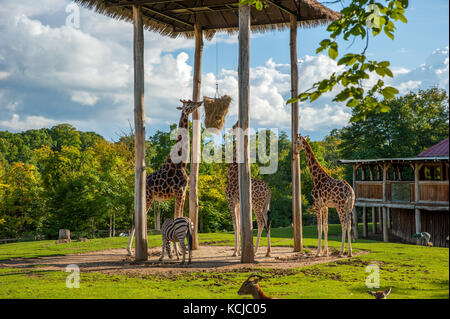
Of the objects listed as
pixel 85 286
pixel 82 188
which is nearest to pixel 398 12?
pixel 85 286

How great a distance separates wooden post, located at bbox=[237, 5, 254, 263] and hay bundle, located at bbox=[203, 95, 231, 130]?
243 cm

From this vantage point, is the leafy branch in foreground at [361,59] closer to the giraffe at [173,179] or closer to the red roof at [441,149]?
the red roof at [441,149]

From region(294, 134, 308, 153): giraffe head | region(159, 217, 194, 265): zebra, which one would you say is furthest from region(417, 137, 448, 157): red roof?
region(294, 134, 308, 153): giraffe head

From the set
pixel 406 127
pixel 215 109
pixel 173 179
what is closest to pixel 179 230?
pixel 173 179

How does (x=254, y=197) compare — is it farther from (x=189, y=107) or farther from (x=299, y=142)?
(x=189, y=107)

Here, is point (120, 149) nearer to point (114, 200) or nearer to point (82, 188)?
point (82, 188)

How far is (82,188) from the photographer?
29094 mm

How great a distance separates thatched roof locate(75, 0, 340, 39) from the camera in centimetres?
1276

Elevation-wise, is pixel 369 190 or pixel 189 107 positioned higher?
pixel 189 107

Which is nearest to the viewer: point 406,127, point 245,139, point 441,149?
point 441,149

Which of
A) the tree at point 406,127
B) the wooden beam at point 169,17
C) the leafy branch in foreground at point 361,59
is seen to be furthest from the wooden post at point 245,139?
the leafy branch in foreground at point 361,59

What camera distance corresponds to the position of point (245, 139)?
10906 mm

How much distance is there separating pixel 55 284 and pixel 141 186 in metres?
3.46

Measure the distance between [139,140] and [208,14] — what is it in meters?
6.25
